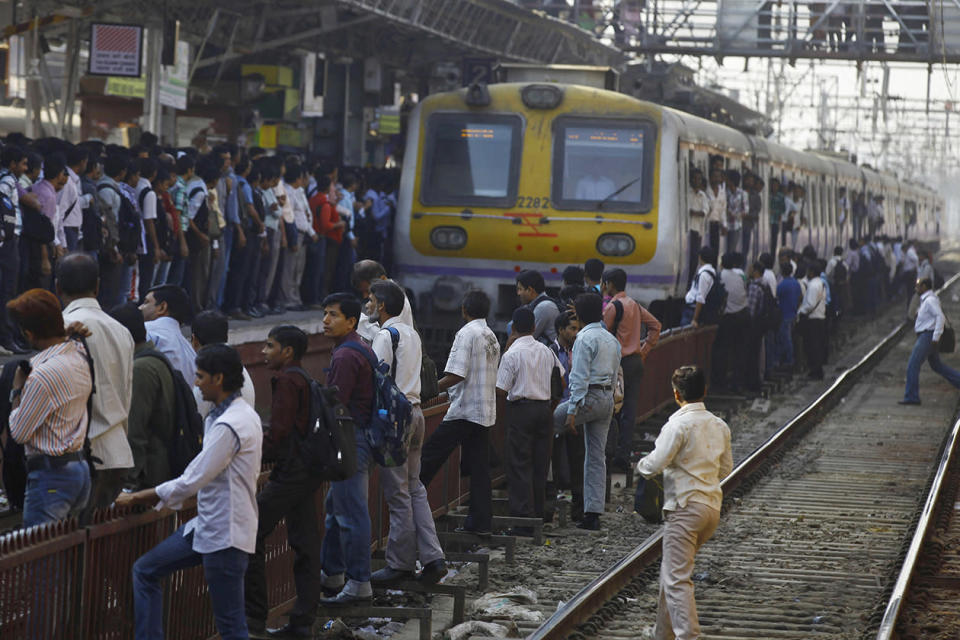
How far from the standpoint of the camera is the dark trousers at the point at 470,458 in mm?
9070

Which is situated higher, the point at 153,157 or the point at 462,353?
the point at 153,157

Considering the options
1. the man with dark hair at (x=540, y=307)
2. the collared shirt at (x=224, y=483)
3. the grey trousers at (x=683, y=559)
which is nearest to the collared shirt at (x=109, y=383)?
the collared shirt at (x=224, y=483)

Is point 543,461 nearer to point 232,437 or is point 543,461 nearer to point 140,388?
point 140,388

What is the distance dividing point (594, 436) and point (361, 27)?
45.0ft

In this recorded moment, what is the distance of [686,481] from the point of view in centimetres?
705

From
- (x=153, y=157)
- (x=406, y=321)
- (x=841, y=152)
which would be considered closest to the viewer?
(x=406, y=321)

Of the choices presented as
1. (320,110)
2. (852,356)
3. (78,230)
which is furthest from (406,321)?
(852,356)

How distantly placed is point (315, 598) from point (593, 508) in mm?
3689

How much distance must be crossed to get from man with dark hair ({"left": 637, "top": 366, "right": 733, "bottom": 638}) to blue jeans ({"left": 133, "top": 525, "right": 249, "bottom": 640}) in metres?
2.01

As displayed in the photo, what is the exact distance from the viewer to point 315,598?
6965mm

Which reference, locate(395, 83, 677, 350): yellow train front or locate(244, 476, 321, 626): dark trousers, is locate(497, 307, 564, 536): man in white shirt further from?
locate(395, 83, 677, 350): yellow train front

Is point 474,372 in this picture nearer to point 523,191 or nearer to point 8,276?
point 8,276

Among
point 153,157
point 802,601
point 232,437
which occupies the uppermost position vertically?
point 153,157

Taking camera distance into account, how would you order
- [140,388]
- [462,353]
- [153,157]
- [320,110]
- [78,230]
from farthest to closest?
1. [320,110]
2. [153,157]
3. [78,230]
4. [462,353]
5. [140,388]
